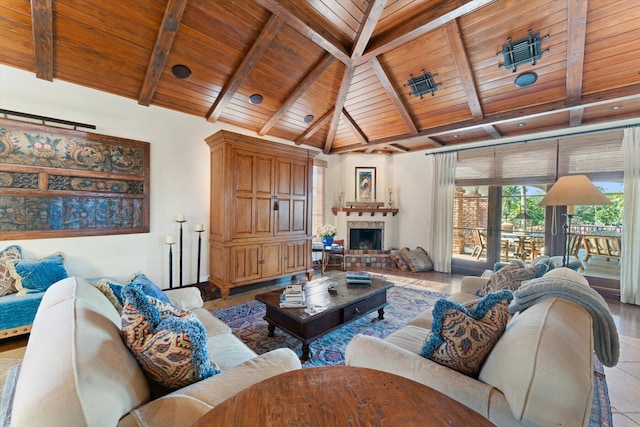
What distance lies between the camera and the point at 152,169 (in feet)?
12.2

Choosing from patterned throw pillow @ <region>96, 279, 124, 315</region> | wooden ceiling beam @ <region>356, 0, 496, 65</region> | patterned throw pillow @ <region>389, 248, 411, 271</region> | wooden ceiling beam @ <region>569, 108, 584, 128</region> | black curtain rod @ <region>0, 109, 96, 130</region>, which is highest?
wooden ceiling beam @ <region>356, 0, 496, 65</region>

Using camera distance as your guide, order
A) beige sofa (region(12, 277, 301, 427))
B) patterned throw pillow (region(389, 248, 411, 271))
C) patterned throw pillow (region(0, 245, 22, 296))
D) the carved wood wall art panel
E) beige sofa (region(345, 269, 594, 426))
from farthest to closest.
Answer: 1. patterned throw pillow (region(389, 248, 411, 271))
2. the carved wood wall art panel
3. patterned throw pillow (region(0, 245, 22, 296))
4. beige sofa (region(345, 269, 594, 426))
5. beige sofa (region(12, 277, 301, 427))

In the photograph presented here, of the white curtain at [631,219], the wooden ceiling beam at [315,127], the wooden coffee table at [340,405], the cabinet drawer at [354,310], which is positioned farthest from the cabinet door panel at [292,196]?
the white curtain at [631,219]

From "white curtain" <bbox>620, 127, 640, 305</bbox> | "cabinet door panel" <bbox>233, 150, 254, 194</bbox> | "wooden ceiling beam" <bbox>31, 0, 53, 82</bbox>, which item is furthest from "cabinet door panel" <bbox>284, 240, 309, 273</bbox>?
"white curtain" <bbox>620, 127, 640, 305</bbox>

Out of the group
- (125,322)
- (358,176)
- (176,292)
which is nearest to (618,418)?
(125,322)

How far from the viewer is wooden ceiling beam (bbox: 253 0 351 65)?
270 cm

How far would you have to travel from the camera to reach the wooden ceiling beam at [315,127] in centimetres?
486

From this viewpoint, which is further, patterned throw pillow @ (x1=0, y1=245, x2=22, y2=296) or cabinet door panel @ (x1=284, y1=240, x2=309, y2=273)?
cabinet door panel @ (x1=284, y1=240, x2=309, y2=273)

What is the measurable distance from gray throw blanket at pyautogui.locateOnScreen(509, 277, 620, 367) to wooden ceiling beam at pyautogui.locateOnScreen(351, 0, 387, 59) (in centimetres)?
295

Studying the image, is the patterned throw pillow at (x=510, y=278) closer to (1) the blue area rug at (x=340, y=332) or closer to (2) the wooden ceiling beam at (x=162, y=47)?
(1) the blue area rug at (x=340, y=332)

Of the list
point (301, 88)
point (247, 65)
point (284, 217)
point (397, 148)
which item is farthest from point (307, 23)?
point (397, 148)

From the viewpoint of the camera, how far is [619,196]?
3801mm

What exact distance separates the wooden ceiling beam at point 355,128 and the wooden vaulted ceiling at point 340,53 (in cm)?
54

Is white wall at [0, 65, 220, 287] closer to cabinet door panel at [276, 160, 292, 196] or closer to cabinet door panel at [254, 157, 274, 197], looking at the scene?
cabinet door panel at [254, 157, 274, 197]
